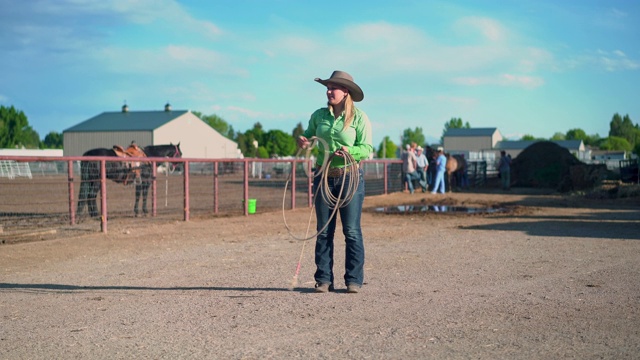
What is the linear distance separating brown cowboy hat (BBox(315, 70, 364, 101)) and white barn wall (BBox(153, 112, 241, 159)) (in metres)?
62.8

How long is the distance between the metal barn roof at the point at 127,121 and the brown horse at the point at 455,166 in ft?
135

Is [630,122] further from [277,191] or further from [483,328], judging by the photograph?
[483,328]

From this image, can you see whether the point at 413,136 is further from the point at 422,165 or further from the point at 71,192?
the point at 71,192

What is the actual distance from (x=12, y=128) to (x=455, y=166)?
85262 mm

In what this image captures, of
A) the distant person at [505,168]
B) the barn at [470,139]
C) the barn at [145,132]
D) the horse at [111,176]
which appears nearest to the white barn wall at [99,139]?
the barn at [145,132]

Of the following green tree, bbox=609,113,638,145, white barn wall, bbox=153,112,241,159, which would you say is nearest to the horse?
white barn wall, bbox=153,112,241,159

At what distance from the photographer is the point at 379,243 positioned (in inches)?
449

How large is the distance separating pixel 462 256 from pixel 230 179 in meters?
11.2

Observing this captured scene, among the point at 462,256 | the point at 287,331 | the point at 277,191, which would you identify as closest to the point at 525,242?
the point at 462,256

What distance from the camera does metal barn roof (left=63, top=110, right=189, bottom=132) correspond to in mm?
69750

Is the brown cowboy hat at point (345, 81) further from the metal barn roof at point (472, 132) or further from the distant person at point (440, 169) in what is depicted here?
the metal barn roof at point (472, 132)

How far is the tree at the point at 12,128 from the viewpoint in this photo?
323ft

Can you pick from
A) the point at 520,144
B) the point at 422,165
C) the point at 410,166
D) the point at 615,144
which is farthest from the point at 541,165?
the point at 615,144

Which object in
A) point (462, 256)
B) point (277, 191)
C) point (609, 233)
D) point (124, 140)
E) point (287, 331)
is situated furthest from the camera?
point (124, 140)
